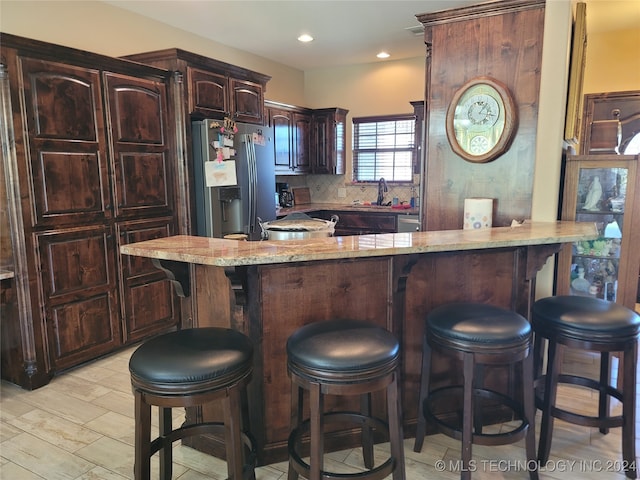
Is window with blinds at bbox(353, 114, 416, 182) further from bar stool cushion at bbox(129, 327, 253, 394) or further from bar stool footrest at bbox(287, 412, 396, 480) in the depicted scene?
bar stool cushion at bbox(129, 327, 253, 394)

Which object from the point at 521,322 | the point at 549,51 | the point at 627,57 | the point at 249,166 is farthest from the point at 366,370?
the point at 627,57

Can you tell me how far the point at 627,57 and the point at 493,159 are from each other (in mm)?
3198

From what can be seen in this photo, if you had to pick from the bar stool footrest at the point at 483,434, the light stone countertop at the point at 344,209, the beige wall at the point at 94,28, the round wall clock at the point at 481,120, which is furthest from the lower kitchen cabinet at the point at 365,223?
the bar stool footrest at the point at 483,434

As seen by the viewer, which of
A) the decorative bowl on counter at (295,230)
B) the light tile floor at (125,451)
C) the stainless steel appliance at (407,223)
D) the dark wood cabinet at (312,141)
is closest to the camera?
the light tile floor at (125,451)

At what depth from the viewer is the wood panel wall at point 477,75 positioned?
8.55 feet

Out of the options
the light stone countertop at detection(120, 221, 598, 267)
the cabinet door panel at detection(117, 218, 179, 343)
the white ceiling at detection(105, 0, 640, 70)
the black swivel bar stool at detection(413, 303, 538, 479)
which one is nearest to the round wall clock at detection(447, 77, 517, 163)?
the light stone countertop at detection(120, 221, 598, 267)

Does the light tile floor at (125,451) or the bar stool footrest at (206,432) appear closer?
the bar stool footrest at (206,432)

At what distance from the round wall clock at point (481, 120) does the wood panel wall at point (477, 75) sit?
0.05 metres

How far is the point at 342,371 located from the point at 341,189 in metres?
5.20

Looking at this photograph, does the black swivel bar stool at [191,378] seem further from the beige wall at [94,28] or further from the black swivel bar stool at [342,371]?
the beige wall at [94,28]

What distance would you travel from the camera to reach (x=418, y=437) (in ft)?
7.22

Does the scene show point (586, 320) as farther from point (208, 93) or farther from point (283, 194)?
point (283, 194)

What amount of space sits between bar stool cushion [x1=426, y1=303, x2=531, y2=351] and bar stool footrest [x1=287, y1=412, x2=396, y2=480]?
46 cm

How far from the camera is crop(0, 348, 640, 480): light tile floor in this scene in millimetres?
2057
